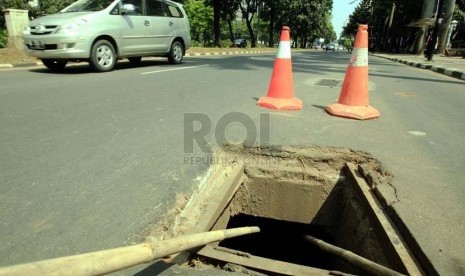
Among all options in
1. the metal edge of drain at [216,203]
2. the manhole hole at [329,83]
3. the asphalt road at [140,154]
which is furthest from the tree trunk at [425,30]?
the metal edge of drain at [216,203]

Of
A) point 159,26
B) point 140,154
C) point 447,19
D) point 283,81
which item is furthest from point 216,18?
point 140,154

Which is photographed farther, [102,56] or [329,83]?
[102,56]

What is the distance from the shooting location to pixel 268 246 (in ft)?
14.7

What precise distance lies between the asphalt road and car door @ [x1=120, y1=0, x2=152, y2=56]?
3026 millimetres

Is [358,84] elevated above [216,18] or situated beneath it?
situated beneath

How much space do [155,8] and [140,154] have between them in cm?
804

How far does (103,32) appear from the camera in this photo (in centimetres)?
830

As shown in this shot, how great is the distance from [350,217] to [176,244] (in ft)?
5.84

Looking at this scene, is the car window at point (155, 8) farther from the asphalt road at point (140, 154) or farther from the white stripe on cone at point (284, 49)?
the white stripe on cone at point (284, 49)

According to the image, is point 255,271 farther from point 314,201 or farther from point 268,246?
point 268,246

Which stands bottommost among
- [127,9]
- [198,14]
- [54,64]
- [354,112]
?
[354,112]

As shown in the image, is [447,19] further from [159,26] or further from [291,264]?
[291,264]

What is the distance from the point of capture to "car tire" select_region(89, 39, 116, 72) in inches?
327

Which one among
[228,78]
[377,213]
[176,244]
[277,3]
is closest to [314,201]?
[377,213]
